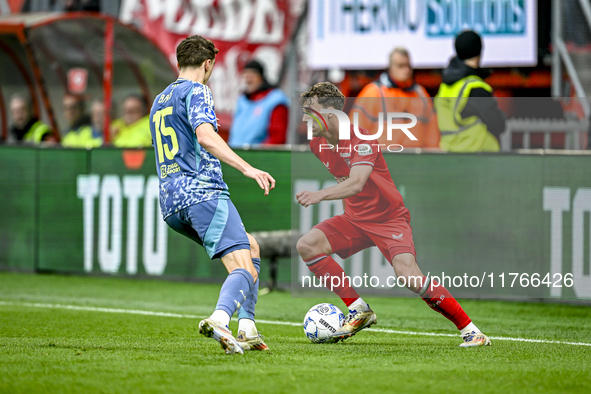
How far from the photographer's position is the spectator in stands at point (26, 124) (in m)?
A: 12.5

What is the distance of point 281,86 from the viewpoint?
1469 cm

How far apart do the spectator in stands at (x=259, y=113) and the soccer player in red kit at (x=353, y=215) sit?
14.4 feet

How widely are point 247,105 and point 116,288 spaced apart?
2.91m

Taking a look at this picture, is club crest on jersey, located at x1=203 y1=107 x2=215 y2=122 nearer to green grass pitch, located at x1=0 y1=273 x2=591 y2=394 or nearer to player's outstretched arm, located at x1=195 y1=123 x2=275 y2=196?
player's outstretched arm, located at x1=195 y1=123 x2=275 y2=196

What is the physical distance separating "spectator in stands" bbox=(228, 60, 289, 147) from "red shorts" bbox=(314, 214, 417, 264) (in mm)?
4490

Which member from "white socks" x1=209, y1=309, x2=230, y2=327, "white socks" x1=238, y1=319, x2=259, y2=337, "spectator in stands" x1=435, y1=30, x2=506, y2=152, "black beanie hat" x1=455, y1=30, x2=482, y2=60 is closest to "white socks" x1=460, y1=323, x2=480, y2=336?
"white socks" x1=238, y1=319, x2=259, y2=337

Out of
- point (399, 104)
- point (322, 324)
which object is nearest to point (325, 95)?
point (322, 324)

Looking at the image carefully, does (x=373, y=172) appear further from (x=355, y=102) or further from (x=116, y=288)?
(x=116, y=288)

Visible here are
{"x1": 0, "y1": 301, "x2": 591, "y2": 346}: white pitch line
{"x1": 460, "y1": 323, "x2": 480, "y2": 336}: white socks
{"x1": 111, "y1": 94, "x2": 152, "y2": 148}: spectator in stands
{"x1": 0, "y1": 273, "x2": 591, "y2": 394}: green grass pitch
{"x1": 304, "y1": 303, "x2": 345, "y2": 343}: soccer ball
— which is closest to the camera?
{"x1": 0, "y1": 273, "x2": 591, "y2": 394}: green grass pitch

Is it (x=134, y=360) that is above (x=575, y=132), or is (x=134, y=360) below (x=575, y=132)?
below

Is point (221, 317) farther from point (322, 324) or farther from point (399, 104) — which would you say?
point (399, 104)

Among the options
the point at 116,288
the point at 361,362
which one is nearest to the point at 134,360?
the point at 361,362

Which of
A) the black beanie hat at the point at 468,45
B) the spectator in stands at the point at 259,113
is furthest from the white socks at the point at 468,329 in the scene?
the spectator in stands at the point at 259,113

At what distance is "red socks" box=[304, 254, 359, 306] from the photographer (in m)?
6.38
